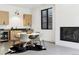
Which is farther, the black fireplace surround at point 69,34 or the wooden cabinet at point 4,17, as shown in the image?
the black fireplace surround at point 69,34

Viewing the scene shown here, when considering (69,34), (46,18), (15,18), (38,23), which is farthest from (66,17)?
(15,18)

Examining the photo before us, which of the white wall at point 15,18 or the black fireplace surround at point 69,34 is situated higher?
the white wall at point 15,18

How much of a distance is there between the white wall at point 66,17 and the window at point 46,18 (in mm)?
545

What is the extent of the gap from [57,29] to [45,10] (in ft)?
4.48

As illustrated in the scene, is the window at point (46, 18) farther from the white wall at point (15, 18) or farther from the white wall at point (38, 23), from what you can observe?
the white wall at point (15, 18)

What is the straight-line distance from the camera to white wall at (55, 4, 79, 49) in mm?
4986

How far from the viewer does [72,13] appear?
506 centimetres

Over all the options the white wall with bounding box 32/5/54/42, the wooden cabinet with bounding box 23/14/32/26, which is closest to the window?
the white wall with bounding box 32/5/54/42

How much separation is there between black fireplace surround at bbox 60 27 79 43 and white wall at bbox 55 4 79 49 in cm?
13

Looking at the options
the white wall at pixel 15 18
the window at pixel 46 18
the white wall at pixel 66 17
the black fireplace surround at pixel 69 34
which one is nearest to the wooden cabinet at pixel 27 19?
the white wall at pixel 15 18

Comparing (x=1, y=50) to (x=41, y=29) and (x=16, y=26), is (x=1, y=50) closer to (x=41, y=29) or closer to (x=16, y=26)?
(x=16, y=26)

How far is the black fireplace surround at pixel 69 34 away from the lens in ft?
16.6

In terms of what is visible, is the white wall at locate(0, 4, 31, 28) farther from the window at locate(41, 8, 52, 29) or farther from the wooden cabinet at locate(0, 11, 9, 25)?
the window at locate(41, 8, 52, 29)
